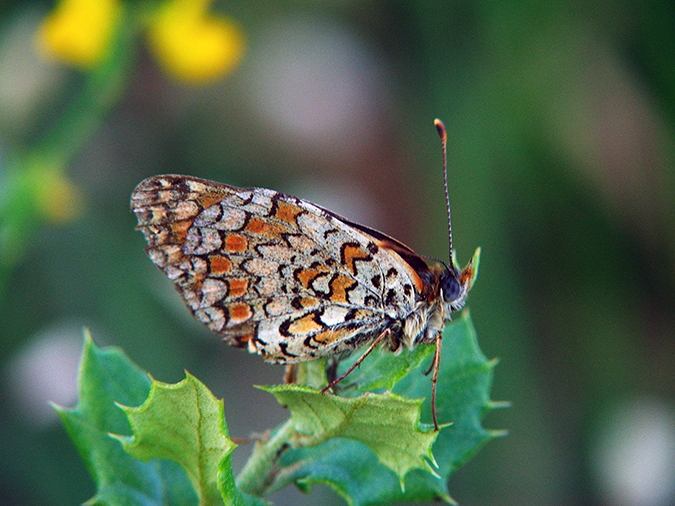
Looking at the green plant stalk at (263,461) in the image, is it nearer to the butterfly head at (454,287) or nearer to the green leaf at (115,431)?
the green leaf at (115,431)

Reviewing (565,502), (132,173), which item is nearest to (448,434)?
(565,502)

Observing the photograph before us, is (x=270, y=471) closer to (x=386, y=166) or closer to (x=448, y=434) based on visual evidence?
(x=448, y=434)

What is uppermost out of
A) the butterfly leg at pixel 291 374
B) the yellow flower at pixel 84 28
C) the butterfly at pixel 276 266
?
the yellow flower at pixel 84 28

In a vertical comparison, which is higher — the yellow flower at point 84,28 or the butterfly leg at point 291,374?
the yellow flower at point 84,28

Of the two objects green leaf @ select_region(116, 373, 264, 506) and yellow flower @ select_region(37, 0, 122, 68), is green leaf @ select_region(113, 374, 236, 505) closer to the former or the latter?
green leaf @ select_region(116, 373, 264, 506)

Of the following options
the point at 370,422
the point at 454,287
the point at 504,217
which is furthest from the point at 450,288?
the point at 504,217

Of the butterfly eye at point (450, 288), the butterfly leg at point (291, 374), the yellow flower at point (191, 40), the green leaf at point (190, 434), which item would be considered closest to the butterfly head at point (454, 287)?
the butterfly eye at point (450, 288)
